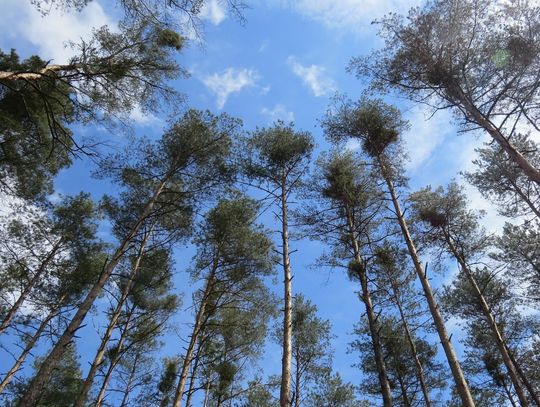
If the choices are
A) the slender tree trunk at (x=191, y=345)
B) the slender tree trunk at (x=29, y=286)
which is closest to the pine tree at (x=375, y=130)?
the slender tree trunk at (x=191, y=345)

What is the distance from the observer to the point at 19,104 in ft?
35.2

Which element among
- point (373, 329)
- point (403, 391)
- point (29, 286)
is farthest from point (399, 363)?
point (29, 286)

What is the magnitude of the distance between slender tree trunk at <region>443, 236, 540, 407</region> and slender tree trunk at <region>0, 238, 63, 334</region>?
574 inches

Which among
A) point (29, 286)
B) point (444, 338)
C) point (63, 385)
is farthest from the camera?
point (63, 385)

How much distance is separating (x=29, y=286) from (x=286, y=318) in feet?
30.4

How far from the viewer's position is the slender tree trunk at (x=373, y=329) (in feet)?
25.6

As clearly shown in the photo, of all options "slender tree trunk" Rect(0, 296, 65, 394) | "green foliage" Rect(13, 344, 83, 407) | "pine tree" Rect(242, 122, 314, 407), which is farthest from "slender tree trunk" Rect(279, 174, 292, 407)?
"green foliage" Rect(13, 344, 83, 407)

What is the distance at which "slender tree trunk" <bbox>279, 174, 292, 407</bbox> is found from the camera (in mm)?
7176

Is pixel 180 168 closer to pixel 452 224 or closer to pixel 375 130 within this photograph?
pixel 375 130

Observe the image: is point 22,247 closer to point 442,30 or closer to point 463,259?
point 442,30

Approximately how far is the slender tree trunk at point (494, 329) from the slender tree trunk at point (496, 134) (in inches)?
220

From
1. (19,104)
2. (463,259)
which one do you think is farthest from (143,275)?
(463,259)

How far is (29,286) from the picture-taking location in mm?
12336

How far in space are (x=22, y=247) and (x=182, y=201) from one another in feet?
21.5
